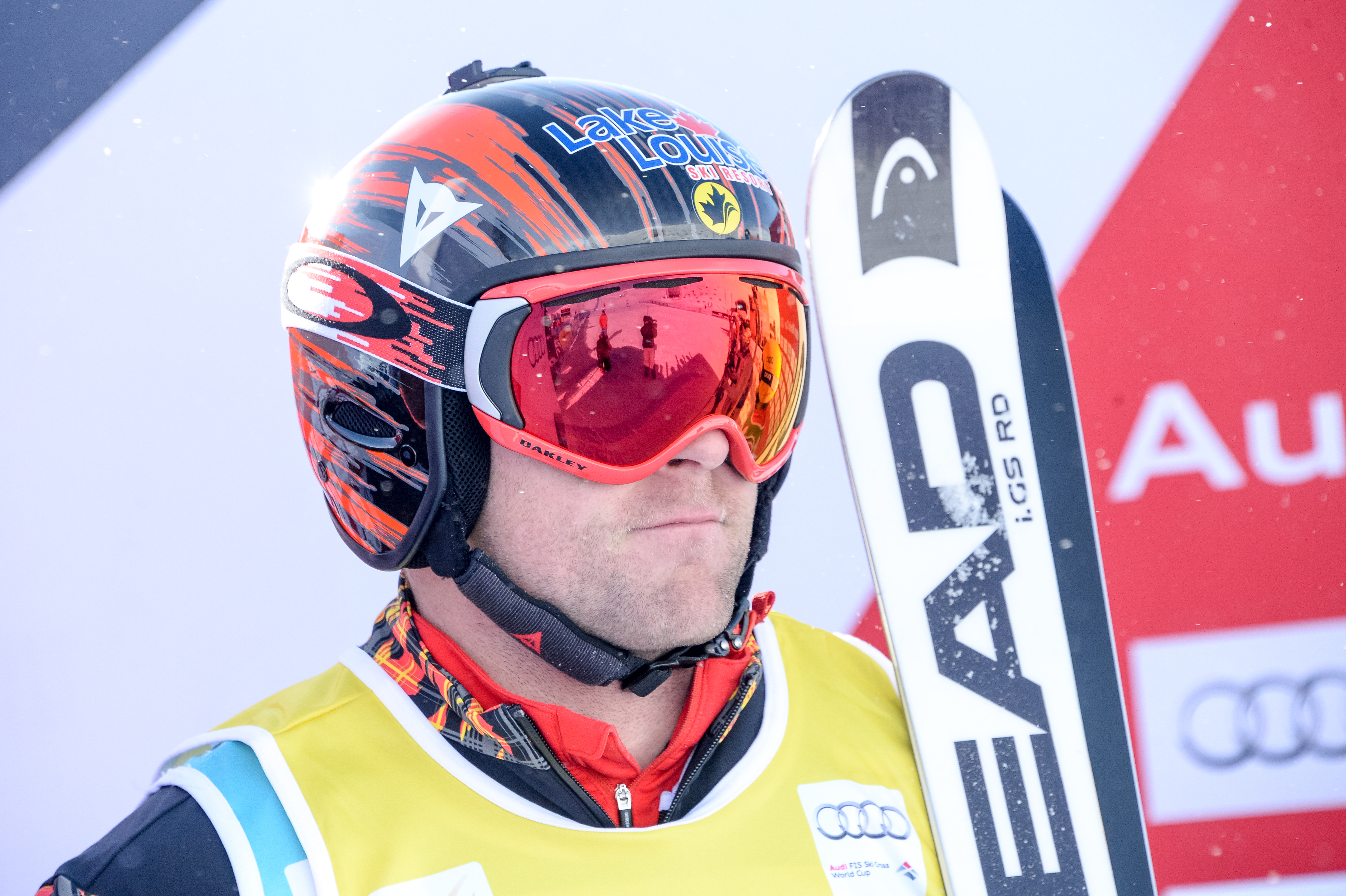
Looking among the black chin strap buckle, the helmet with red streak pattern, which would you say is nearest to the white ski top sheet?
the helmet with red streak pattern

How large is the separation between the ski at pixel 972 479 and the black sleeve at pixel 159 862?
99 cm

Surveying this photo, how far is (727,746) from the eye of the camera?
1.45 m

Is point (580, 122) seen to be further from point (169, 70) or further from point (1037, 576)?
point (169, 70)

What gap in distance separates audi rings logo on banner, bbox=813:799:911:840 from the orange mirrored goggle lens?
559 millimetres

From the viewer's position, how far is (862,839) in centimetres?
143

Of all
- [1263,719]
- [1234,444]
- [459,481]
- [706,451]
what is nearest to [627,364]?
[706,451]

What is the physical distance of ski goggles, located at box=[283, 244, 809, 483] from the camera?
1.34 metres

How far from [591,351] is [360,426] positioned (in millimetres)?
382

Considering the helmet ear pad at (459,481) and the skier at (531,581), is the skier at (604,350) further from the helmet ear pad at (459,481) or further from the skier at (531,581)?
the helmet ear pad at (459,481)

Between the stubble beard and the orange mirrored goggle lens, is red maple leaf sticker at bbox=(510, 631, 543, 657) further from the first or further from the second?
the orange mirrored goggle lens

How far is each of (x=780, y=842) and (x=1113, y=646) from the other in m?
0.66

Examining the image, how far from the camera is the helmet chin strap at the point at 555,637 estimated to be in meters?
1.35

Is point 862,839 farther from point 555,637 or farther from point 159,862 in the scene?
point 159,862

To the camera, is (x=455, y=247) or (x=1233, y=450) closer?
(x=455, y=247)
